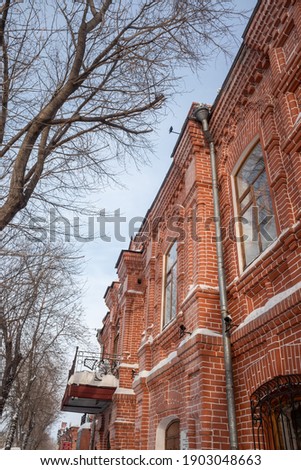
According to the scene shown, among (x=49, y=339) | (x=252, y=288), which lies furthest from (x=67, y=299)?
(x=252, y=288)

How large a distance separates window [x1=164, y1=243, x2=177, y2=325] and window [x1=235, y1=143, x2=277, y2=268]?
2739mm

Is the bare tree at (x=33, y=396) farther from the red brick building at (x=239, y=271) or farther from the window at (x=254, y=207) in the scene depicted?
Answer: the window at (x=254, y=207)

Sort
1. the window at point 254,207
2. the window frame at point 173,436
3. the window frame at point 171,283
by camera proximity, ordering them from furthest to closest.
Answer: the window frame at point 171,283 → the window frame at point 173,436 → the window at point 254,207

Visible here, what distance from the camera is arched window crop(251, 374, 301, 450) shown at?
4.13 m

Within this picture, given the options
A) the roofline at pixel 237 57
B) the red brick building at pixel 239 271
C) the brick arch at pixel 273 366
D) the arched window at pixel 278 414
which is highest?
the roofline at pixel 237 57

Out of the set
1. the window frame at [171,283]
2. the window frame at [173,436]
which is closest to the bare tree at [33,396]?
the window frame at [171,283]

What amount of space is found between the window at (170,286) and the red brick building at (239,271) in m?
0.05

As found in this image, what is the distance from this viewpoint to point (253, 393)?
15.6 feet

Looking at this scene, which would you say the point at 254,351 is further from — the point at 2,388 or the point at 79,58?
the point at 2,388

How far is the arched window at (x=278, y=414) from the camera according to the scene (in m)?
4.13

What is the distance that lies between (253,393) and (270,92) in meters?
4.38

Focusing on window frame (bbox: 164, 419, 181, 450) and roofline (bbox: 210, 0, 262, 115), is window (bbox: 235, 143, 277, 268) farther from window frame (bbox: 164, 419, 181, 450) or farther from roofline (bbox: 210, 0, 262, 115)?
window frame (bbox: 164, 419, 181, 450)

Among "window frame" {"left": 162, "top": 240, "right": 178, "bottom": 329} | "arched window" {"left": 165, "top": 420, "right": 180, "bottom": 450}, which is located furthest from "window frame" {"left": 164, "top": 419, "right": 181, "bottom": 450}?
"window frame" {"left": 162, "top": 240, "right": 178, "bottom": 329}
